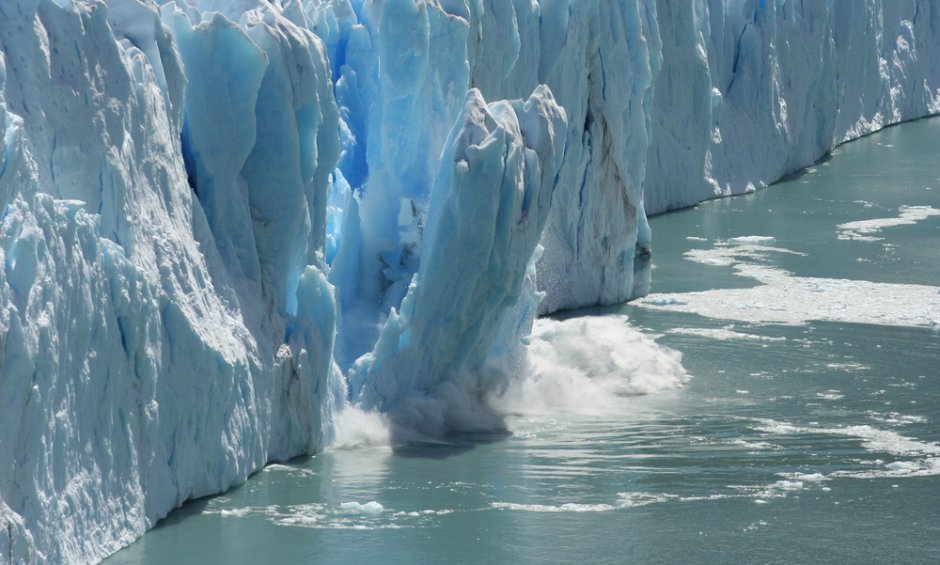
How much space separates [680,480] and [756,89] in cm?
1453

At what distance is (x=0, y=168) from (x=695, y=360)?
7823mm

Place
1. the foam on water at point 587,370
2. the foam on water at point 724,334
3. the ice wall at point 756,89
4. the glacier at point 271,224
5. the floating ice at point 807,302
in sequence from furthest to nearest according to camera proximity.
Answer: the ice wall at point 756,89 → the floating ice at point 807,302 → the foam on water at point 724,334 → the foam on water at point 587,370 → the glacier at point 271,224

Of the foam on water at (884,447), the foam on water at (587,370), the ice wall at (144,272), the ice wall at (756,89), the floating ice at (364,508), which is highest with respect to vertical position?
the ice wall at (756,89)

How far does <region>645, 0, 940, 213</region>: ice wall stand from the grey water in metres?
6.32

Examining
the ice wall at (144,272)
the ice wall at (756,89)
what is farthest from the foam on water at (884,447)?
the ice wall at (756,89)

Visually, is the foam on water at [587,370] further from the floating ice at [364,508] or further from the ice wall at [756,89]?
the ice wall at [756,89]

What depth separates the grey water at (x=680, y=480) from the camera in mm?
8469

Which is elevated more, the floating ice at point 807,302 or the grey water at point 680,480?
the floating ice at point 807,302

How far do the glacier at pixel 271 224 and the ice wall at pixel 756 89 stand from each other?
178 inches

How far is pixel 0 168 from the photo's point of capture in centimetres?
674

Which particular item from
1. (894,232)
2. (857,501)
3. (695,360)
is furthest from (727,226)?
(857,501)

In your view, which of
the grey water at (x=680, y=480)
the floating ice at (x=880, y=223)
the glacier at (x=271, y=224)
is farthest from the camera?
the floating ice at (x=880, y=223)

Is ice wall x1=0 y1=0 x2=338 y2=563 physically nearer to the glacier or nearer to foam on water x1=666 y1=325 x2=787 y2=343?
the glacier

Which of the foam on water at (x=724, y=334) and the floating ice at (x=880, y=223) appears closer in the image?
the foam on water at (x=724, y=334)
